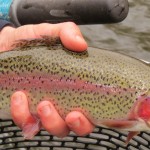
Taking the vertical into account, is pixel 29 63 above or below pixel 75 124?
above

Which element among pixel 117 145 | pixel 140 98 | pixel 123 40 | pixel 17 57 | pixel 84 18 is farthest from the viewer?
pixel 123 40

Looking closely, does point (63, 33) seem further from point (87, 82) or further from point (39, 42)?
point (87, 82)

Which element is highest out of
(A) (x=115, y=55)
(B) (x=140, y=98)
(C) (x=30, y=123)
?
(A) (x=115, y=55)

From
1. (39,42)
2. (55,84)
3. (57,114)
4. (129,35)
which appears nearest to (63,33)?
(39,42)

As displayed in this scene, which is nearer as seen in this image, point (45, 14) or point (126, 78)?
point (126, 78)

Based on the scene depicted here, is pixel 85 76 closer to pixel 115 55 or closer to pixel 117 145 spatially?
pixel 115 55

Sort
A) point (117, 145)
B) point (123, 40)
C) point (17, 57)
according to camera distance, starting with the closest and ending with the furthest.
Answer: point (17, 57) → point (117, 145) → point (123, 40)

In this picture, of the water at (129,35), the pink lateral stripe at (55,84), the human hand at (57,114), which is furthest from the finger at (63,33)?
the water at (129,35)

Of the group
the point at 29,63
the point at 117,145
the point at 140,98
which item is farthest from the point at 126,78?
the point at 117,145

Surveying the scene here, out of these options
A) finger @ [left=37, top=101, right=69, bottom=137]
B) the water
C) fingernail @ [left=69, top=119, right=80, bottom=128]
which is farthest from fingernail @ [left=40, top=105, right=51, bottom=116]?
the water
